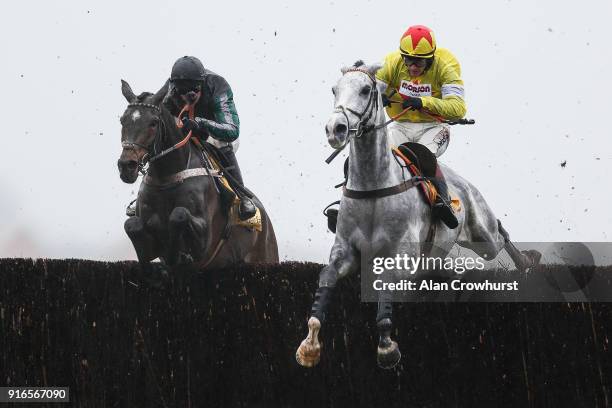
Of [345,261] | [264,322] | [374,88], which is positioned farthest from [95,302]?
[374,88]

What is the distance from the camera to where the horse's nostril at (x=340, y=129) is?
30.8 feet

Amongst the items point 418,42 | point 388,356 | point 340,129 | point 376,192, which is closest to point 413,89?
point 418,42

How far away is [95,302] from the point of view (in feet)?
38.0

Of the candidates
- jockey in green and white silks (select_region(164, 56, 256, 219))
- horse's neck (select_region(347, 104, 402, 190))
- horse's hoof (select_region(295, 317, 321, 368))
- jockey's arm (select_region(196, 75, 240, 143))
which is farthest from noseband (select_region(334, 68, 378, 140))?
jockey's arm (select_region(196, 75, 240, 143))

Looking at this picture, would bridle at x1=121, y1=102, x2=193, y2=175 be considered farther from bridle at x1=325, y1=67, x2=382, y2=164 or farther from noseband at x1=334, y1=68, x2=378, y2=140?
noseband at x1=334, y1=68, x2=378, y2=140

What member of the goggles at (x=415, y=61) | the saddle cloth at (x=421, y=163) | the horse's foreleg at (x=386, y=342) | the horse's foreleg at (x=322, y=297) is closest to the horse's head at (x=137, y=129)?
the horse's foreleg at (x=322, y=297)

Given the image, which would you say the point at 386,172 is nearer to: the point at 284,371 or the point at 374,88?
the point at 374,88

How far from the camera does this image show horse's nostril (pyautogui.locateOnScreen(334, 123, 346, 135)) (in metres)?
9.39

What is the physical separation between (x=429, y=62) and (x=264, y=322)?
2706mm

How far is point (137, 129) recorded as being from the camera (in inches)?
454

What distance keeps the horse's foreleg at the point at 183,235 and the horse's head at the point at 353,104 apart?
98.2 inches

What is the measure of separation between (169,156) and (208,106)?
0.96 m

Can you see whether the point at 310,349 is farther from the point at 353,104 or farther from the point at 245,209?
the point at 245,209

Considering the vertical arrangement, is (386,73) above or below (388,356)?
above
